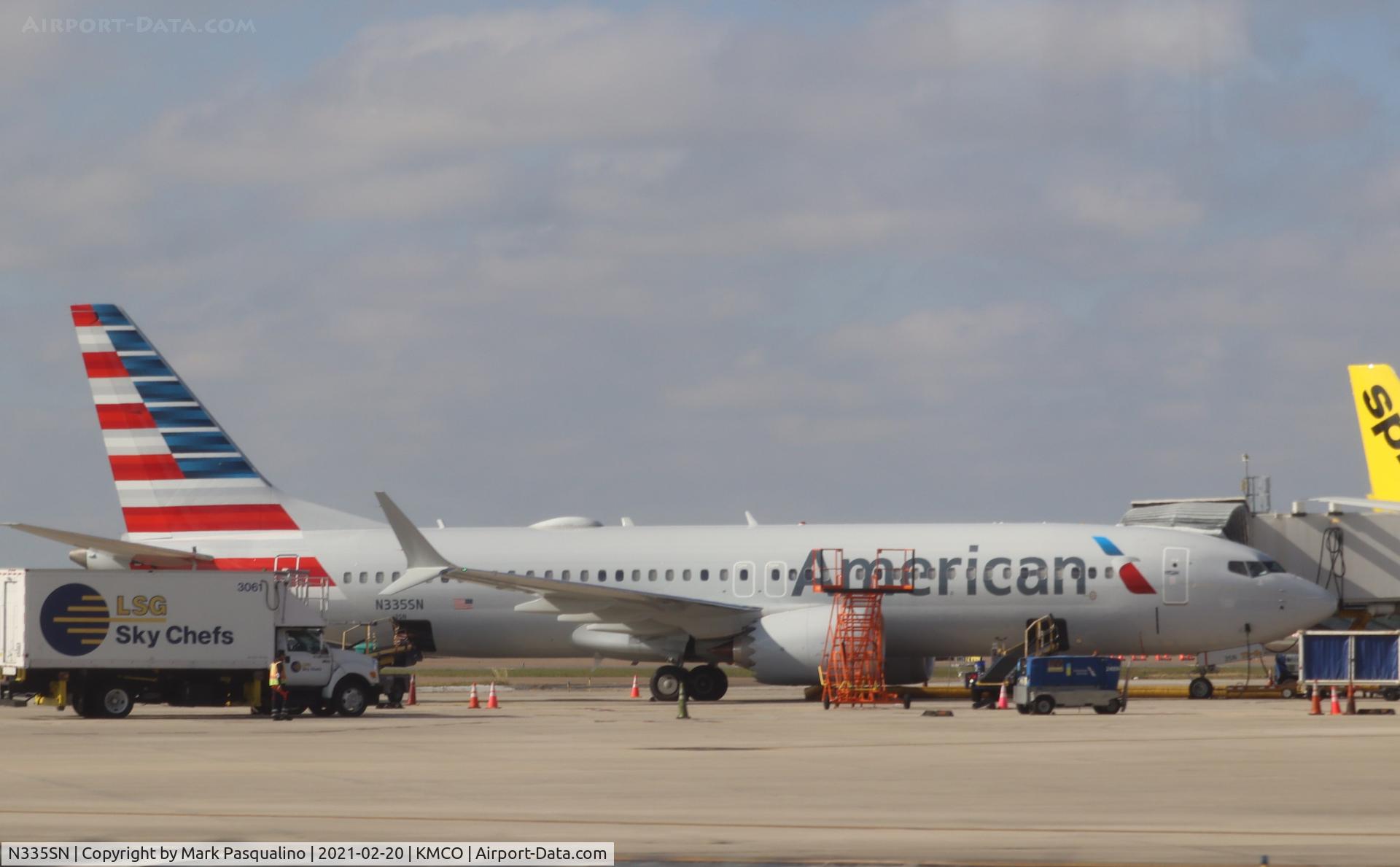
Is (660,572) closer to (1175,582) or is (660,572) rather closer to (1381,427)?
(1175,582)

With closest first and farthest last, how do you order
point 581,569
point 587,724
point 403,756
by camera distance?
point 403,756 < point 587,724 < point 581,569

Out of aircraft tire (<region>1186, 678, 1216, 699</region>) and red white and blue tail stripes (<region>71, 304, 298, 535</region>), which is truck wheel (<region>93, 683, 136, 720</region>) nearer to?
red white and blue tail stripes (<region>71, 304, 298, 535</region>)

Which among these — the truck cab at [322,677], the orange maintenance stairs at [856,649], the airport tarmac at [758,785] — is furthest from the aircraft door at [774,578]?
the truck cab at [322,677]

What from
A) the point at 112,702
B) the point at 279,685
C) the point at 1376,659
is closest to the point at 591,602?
the point at 279,685

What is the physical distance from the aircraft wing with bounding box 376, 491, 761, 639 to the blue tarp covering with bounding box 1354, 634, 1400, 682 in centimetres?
1327

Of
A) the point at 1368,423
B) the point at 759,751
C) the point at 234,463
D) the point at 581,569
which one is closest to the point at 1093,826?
the point at 759,751

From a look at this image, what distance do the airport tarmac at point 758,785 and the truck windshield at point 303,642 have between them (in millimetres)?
2694

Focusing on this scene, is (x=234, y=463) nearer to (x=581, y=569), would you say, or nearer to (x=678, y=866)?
(x=581, y=569)

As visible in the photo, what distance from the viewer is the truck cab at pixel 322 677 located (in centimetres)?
3497

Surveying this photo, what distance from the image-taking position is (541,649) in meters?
44.0

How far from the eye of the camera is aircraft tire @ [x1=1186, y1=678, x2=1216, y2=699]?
4166cm

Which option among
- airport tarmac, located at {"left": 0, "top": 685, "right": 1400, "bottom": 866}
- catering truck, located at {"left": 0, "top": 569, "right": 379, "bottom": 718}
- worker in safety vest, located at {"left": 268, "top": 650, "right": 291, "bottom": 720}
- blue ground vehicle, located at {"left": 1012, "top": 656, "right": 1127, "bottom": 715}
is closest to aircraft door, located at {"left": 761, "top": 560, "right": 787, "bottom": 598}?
blue ground vehicle, located at {"left": 1012, "top": 656, "right": 1127, "bottom": 715}

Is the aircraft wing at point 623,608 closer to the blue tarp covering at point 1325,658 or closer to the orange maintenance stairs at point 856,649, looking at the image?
the orange maintenance stairs at point 856,649

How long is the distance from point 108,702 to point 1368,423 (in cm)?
3584
